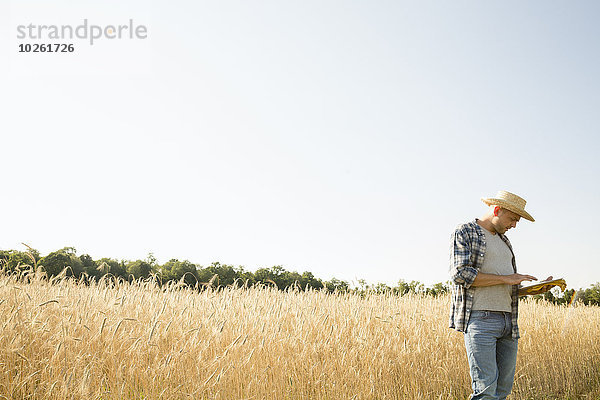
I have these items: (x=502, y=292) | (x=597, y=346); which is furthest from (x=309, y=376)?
(x=597, y=346)

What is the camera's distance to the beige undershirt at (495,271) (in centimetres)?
372

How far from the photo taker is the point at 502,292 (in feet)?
12.4

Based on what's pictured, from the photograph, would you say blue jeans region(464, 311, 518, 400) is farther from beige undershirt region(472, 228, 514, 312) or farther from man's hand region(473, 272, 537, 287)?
man's hand region(473, 272, 537, 287)

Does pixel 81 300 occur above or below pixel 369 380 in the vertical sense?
above

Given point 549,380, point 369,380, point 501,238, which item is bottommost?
point 549,380

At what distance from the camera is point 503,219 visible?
3.95 metres

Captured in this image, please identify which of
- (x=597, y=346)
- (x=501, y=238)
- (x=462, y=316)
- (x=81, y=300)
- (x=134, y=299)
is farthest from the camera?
(x=597, y=346)

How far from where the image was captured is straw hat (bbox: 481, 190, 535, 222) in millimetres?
3881

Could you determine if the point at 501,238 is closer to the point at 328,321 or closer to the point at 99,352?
the point at 328,321

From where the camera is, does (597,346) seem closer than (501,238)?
No

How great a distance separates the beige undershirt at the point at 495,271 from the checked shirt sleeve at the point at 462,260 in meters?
0.13

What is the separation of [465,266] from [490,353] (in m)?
0.68

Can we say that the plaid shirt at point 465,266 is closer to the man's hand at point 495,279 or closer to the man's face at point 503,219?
the man's hand at point 495,279

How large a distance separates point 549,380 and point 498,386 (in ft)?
14.0
